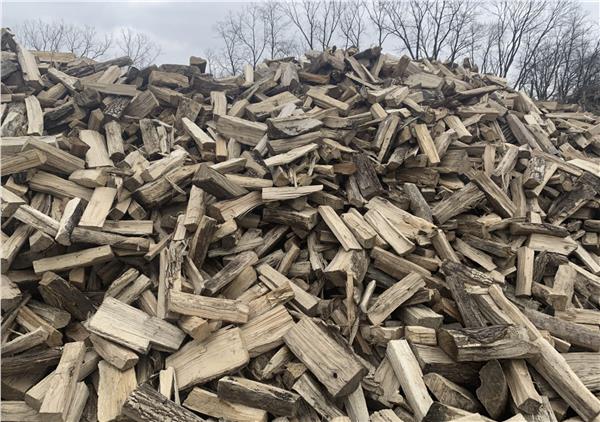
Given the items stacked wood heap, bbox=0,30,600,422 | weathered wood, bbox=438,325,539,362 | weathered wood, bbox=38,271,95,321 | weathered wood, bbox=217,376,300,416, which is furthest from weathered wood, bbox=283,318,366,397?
weathered wood, bbox=38,271,95,321

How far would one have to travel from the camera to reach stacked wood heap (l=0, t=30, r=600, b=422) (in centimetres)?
246

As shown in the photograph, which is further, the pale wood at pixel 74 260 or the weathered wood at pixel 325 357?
the pale wood at pixel 74 260

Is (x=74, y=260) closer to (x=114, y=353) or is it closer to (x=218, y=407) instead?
(x=114, y=353)

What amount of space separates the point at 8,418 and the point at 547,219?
4.52 meters

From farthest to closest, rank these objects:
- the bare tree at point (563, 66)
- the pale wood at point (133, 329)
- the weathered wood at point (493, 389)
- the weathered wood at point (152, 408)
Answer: the bare tree at point (563, 66) → the pale wood at point (133, 329) → the weathered wood at point (493, 389) → the weathered wood at point (152, 408)

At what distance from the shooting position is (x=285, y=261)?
3213mm

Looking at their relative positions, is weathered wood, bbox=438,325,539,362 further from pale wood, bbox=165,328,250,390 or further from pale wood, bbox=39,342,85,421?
pale wood, bbox=39,342,85,421

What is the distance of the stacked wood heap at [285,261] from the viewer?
2455 millimetres

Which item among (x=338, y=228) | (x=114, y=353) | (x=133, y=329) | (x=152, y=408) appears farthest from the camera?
(x=338, y=228)

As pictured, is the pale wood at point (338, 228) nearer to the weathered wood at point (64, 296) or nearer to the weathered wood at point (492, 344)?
the weathered wood at point (492, 344)

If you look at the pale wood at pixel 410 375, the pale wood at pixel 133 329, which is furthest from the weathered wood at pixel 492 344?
the pale wood at pixel 133 329

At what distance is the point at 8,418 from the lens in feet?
7.60

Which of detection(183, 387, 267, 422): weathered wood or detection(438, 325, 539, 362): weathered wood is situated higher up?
Answer: detection(438, 325, 539, 362): weathered wood

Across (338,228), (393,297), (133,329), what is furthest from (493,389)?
(133,329)
